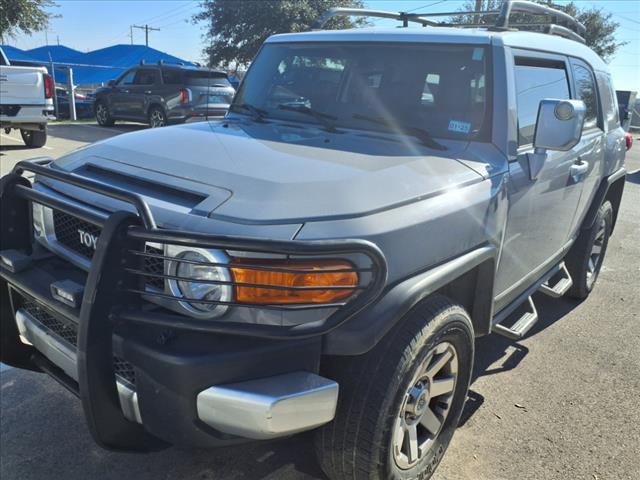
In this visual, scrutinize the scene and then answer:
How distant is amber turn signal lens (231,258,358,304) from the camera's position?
5.98 feet

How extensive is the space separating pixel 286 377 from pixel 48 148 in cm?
1178

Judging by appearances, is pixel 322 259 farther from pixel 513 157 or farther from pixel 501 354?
pixel 501 354

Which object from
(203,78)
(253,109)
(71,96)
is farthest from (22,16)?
(253,109)

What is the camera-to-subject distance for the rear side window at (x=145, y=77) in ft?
50.4

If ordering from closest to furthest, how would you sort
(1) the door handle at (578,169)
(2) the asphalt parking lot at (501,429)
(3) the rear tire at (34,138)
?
1. (2) the asphalt parking lot at (501,429)
2. (1) the door handle at (578,169)
3. (3) the rear tire at (34,138)

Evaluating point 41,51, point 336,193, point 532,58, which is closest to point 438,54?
point 532,58

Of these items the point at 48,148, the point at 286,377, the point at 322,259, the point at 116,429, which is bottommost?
the point at 48,148

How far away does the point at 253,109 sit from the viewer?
3490 millimetres

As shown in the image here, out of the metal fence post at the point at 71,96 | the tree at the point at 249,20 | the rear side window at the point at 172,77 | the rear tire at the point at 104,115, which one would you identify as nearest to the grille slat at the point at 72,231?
the rear side window at the point at 172,77

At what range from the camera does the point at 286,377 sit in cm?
181

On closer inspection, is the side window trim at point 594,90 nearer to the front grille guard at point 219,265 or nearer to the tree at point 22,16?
the front grille guard at point 219,265

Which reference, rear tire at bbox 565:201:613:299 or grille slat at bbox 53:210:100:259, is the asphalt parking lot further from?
grille slat at bbox 53:210:100:259

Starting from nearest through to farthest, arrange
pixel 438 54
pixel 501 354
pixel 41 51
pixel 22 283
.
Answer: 1. pixel 22 283
2. pixel 438 54
3. pixel 501 354
4. pixel 41 51

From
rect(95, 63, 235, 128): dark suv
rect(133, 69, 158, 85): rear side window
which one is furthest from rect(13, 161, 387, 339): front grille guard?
rect(133, 69, 158, 85): rear side window
